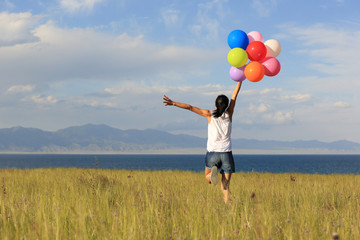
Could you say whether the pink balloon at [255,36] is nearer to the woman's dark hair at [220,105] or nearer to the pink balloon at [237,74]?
the pink balloon at [237,74]

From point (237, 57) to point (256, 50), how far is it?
0.54 m

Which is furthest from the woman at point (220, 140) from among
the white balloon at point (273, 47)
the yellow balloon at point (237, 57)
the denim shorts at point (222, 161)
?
the white balloon at point (273, 47)

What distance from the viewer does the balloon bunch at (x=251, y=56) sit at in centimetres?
838

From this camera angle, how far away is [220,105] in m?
7.66

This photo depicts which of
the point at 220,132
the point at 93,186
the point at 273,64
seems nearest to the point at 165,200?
the point at 220,132

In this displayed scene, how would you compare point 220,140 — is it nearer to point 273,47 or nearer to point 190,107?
point 190,107

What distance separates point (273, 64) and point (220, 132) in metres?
2.39

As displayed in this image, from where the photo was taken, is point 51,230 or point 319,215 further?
point 319,215

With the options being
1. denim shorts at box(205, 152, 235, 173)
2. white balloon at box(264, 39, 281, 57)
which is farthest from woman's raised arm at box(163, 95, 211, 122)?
white balloon at box(264, 39, 281, 57)

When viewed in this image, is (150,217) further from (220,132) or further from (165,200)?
(220,132)

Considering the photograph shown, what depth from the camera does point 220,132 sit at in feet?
25.3

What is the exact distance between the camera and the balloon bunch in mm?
8383

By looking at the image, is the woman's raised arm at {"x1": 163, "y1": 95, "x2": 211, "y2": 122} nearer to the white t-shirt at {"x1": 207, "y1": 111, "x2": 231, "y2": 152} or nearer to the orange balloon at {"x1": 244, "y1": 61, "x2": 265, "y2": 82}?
the white t-shirt at {"x1": 207, "y1": 111, "x2": 231, "y2": 152}

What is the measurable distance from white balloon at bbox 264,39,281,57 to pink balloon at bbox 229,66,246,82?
34.8 inches
